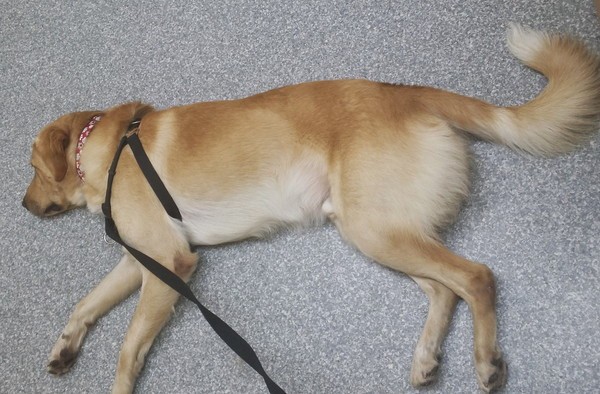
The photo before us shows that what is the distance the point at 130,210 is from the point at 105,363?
57 centimetres

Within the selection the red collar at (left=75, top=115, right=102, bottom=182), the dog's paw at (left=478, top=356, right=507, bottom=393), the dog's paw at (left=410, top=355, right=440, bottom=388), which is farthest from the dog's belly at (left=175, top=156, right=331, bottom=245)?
the dog's paw at (left=478, top=356, right=507, bottom=393)

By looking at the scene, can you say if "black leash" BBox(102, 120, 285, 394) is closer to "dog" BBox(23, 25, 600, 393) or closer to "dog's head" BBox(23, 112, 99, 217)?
"dog" BBox(23, 25, 600, 393)

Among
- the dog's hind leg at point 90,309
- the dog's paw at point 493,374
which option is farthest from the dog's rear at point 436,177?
the dog's hind leg at point 90,309

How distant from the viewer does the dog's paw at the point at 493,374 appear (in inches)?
60.6

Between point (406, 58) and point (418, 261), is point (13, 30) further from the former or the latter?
point (418, 261)

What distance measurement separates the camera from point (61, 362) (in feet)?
6.21

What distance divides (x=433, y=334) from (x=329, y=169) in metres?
0.58

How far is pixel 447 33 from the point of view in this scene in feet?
6.55

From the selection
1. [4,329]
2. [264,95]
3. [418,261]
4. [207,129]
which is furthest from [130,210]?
[418,261]

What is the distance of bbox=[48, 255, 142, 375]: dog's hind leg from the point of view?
1.90 metres

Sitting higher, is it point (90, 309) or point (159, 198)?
point (159, 198)

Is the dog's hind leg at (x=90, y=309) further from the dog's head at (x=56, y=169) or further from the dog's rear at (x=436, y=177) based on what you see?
the dog's rear at (x=436, y=177)

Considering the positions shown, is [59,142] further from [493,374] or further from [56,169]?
[493,374]

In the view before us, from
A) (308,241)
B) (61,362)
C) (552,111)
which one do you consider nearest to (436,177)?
(552,111)
